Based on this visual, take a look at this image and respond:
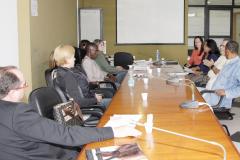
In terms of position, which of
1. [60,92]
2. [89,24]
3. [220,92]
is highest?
[89,24]

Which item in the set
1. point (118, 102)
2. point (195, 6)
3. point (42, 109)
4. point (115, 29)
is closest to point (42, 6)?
point (118, 102)

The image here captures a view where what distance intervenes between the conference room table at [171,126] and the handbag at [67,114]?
227mm

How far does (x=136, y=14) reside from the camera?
8742mm

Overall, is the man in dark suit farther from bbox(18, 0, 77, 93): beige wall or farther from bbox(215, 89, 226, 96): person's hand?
bbox(18, 0, 77, 93): beige wall

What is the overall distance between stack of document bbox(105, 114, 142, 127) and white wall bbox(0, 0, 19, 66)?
2.18m

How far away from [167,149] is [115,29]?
283 inches

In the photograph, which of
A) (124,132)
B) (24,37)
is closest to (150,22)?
(24,37)

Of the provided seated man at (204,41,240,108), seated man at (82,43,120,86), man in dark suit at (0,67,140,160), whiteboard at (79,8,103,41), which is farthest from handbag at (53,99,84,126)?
whiteboard at (79,8,103,41)

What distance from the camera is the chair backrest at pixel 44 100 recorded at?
2.39 metres

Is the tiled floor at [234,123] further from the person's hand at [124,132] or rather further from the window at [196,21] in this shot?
the window at [196,21]

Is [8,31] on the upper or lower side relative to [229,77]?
upper

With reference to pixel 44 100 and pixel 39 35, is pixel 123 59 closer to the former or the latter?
pixel 39 35

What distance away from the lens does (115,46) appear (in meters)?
8.84

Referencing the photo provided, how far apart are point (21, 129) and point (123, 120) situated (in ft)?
2.85
